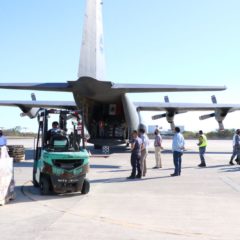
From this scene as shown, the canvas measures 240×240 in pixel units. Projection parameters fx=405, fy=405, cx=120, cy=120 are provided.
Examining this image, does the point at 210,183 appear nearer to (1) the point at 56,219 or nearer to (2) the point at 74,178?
(2) the point at 74,178

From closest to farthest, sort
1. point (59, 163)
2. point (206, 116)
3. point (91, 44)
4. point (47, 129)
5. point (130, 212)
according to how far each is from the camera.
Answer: point (130, 212), point (59, 163), point (47, 129), point (91, 44), point (206, 116)

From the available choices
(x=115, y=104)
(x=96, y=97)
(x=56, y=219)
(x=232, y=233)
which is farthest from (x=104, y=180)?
(x=115, y=104)

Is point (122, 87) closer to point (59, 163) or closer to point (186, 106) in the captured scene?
point (59, 163)

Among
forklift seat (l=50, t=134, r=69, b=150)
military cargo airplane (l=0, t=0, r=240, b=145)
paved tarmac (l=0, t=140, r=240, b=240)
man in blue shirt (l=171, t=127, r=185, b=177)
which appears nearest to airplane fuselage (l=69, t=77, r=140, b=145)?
military cargo airplane (l=0, t=0, r=240, b=145)

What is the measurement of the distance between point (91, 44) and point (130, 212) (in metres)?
11.5

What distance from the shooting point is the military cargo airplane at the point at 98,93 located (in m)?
18.2

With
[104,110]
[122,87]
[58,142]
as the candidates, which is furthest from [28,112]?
[58,142]

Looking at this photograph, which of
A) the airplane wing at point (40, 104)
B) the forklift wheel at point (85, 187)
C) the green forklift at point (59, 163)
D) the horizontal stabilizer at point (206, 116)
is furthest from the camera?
the horizontal stabilizer at point (206, 116)

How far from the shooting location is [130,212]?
314 inches

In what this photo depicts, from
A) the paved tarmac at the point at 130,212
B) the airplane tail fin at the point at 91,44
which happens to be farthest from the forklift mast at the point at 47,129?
the airplane tail fin at the point at 91,44

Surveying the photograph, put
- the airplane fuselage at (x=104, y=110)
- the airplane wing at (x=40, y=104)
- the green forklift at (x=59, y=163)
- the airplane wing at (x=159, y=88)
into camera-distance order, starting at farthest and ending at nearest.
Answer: the airplane wing at (x=40, y=104) → the airplane fuselage at (x=104, y=110) → the airplane wing at (x=159, y=88) → the green forklift at (x=59, y=163)

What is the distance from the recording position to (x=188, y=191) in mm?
10727

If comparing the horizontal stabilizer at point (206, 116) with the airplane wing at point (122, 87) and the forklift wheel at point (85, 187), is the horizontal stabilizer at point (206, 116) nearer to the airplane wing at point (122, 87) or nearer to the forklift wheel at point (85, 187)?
the airplane wing at point (122, 87)

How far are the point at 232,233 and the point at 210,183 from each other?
6.06m
